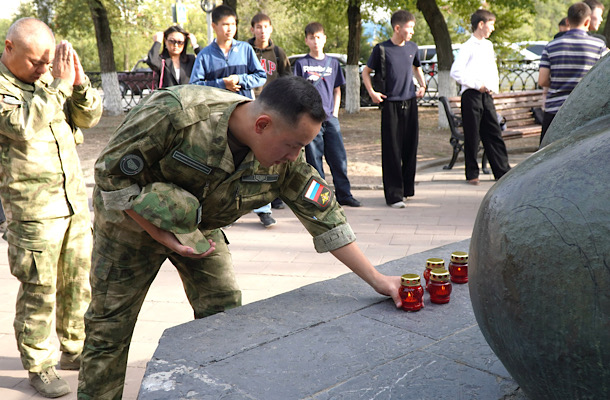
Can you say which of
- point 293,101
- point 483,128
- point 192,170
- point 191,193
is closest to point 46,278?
point 191,193

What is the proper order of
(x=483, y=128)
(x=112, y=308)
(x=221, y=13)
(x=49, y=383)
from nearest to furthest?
(x=112, y=308)
(x=49, y=383)
(x=221, y=13)
(x=483, y=128)

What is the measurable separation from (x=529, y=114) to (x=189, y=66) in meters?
6.30

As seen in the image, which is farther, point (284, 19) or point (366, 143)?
point (284, 19)

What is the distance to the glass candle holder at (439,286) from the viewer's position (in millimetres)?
2900

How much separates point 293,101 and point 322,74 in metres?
5.07

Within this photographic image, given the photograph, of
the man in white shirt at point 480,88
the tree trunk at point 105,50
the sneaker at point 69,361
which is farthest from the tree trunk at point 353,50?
the sneaker at point 69,361

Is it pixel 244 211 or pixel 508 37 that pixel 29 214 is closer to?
pixel 244 211

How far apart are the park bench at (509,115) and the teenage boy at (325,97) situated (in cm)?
285

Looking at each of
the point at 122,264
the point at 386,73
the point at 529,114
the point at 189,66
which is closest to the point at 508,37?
the point at 529,114

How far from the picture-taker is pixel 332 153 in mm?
7512

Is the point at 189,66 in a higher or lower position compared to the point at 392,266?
higher

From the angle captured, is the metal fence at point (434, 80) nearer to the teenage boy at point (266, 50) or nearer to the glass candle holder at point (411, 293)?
the teenage boy at point (266, 50)

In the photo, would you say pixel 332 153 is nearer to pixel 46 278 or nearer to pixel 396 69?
pixel 396 69

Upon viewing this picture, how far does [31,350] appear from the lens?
3590mm
